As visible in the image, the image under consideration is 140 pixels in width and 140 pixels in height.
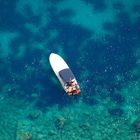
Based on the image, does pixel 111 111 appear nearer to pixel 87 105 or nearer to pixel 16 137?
pixel 87 105

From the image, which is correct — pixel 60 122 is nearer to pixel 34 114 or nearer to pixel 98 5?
pixel 34 114

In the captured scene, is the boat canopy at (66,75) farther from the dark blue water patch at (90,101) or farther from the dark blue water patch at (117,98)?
the dark blue water patch at (117,98)

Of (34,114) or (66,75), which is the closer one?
(66,75)

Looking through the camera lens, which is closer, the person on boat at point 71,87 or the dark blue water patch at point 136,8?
the person on boat at point 71,87

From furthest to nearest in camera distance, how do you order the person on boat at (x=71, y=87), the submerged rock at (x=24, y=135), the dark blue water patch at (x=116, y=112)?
the dark blue water patch at (x=116, y=112)
the person on boat at (x=71, y=87)
the submerged rock at (x=24, y=135)

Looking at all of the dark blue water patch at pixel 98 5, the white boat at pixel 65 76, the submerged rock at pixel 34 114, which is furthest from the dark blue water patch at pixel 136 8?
the submerged rock at pixel 34 114

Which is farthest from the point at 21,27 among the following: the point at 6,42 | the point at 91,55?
the point at 91,55

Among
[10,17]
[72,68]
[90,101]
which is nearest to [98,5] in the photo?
[72,68]

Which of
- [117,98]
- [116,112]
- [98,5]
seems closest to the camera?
[116,112]
